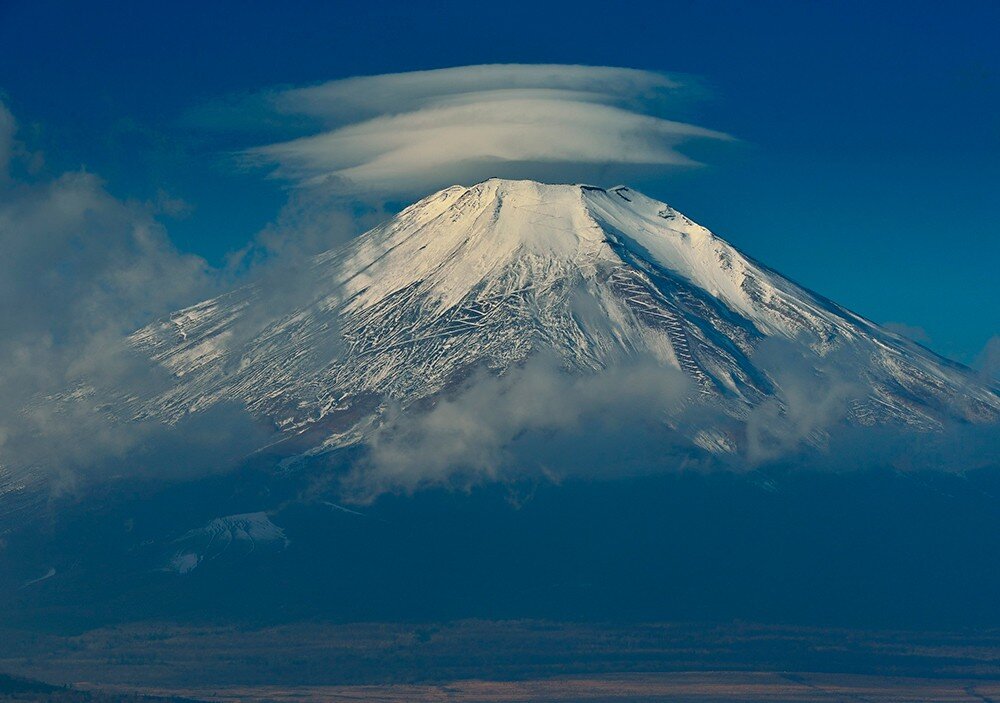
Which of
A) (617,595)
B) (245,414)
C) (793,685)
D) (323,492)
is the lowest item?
(793,685)

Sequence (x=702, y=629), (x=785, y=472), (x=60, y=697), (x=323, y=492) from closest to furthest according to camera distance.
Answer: (x=60, y=697) → (x=702, y=629) → (x=323, y=492) → (x=785, y=472)

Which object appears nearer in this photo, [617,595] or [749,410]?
[617,595]

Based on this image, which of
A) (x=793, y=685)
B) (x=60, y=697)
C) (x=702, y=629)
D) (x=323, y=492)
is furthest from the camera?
(x=323, y=492)

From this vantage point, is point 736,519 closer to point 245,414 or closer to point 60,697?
point 245,414

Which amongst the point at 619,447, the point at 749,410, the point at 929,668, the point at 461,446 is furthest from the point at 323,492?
the point at 929,668

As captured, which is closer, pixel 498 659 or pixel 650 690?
pixel 650 690

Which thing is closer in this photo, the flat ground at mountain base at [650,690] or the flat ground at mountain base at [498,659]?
the flat ground at mountain base at [650,690]

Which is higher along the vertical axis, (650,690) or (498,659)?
(498,659)

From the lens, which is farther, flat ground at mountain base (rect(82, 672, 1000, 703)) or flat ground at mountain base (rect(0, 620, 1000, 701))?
flat ground at mountain base (rect(0, 620, 1000, 701))
